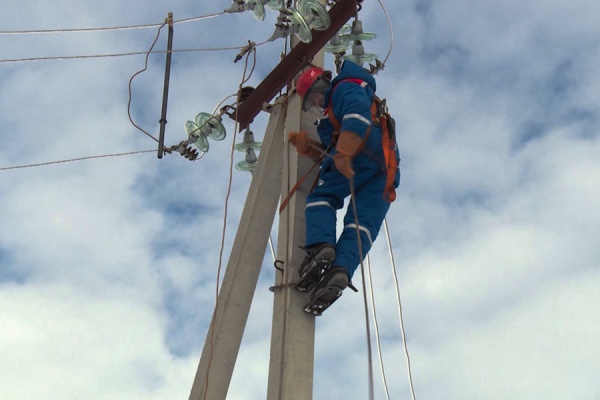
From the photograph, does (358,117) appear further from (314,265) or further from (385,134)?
(314,265)

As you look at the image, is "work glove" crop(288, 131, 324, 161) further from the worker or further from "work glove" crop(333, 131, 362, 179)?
"work glove" crop(333, 131, 362, 179)

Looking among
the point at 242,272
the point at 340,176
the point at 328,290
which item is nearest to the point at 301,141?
the point at 340,176

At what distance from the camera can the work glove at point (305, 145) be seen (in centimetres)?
590

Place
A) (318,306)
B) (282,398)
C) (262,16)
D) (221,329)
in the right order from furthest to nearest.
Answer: (262,16), (221,329), (318,306), (282,398)

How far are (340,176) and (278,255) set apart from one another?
618 millimetres

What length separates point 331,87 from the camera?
19.6 ft

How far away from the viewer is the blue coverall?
546 cm

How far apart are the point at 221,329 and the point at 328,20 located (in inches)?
83.6

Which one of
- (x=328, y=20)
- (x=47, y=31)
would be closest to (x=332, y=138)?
(x=328, y=20)

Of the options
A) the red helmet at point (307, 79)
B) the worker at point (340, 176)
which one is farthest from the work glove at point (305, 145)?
the red helmet at point (307, 79)

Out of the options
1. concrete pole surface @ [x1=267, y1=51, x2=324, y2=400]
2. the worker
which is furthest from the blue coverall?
concrete pole surface @ [x1=267, y1=51, x2=324, y2=400]

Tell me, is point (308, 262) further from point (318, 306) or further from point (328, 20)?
point (328, 20)

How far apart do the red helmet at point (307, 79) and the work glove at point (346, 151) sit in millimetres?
639

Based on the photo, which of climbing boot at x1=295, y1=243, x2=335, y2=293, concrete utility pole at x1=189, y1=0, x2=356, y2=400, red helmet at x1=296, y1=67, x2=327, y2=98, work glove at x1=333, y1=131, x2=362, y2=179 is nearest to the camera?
concrete utility pole at x1=189, y1=0, x2=356, y2=400
